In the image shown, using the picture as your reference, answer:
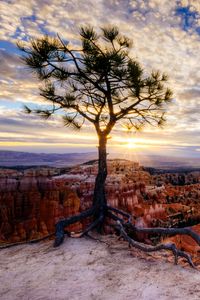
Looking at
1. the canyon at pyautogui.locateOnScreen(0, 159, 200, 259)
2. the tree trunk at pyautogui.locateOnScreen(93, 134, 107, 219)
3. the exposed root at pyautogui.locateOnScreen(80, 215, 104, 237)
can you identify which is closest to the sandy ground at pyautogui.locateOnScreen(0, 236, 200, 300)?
the exposed root at pyautogui.locateOnScreen(80, 215, 104, 237)

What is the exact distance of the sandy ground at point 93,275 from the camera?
15.7 ft

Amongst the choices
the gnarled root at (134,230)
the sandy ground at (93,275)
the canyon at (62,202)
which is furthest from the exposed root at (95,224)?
the canyon at (62,202)

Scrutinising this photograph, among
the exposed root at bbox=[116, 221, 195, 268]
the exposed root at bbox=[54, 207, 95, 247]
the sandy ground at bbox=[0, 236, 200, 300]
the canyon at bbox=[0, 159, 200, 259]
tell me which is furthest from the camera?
the canyon at bbox=[0, 159, 200, 259]

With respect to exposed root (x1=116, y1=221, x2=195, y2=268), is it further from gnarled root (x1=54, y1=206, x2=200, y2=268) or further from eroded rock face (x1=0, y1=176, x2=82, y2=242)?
eroded rock face (x1=0, y1=176, x2=82, y2=242)

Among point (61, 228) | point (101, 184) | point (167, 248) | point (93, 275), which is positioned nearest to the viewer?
point (93, 275)

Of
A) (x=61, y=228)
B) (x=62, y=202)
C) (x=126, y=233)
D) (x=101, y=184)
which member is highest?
(x=101, y=184)

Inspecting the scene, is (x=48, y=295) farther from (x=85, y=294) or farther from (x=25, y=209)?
(x=25, y=209)

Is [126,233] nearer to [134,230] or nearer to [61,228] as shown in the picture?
[134,230]

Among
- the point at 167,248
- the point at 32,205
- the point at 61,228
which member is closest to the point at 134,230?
the point at 167,248

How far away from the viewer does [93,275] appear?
5.53m

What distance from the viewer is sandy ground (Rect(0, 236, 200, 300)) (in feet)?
15.7

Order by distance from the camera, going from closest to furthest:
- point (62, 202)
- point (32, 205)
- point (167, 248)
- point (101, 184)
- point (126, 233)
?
point (167, 248)
point (126, 233)
point (101, 184)
point (32, 205)
point (62, 202)

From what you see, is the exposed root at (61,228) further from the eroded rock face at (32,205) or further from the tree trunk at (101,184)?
the eroded rock face at (32,205)

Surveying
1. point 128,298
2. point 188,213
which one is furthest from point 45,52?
point 188,213
